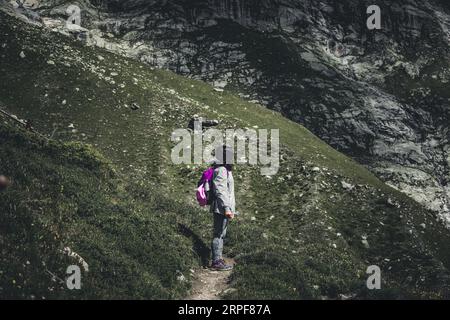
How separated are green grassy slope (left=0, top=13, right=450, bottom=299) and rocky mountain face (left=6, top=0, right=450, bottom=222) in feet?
48.1

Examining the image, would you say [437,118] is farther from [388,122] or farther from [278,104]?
[278,104]

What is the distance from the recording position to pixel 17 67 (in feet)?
112

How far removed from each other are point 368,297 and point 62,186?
10624mm

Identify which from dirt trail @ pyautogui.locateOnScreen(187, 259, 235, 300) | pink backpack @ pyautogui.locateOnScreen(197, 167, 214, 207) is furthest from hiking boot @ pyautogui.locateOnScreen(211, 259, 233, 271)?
pink backpack @ pyautogui.locateOnScreen(197, 167, 214, 207)

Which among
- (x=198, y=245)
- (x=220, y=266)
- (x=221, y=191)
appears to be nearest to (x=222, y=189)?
(x=221, y=191)

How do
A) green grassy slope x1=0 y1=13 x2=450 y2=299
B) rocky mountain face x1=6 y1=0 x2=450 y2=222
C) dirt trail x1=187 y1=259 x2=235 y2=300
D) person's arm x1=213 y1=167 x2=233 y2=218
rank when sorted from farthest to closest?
rocky mountain face x1=6 y1=0 x2=450 y2=222
person's arm x1=213 y1=167 x2=233 y2=218
dirt trail x1=187 y1=259 x2=235 y2=300
green grassy slope x1=0 y1=13 x2=450 y2=299

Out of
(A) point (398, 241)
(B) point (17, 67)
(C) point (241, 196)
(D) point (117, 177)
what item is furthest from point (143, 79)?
(A) point (398, 241)

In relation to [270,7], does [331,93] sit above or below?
below

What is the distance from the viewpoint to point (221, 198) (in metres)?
15.1

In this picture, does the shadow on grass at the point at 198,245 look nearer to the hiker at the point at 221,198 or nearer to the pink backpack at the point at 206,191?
the hiker at the point at 221,198

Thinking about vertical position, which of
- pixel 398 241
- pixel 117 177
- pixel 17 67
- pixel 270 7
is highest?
pixel 270 7

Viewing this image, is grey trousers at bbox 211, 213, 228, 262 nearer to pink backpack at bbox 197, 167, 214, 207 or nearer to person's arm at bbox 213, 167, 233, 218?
person's arm at bbox 213, 167, 233, 218

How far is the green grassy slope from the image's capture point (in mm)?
12594

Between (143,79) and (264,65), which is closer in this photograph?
(143,79)
